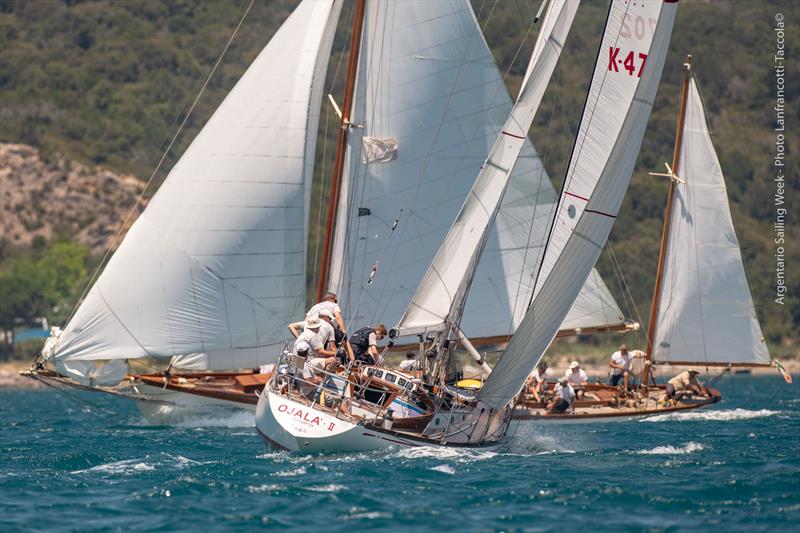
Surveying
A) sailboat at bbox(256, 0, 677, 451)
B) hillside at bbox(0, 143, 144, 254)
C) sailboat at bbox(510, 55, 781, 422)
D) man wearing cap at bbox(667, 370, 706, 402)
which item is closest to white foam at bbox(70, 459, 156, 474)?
sailboat at bbox(256, 0, 677, 451)

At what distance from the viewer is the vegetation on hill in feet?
289

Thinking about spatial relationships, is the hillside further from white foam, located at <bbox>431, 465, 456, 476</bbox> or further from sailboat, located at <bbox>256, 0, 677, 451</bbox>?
white foam, located at <bbox>431, 465, 456, 476</bbox>

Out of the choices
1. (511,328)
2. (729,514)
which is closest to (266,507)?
(729,514)

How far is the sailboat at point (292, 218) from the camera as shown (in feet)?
92.7

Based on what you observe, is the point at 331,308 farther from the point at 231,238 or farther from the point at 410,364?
the point at 231,238

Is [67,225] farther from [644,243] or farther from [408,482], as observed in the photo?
[408,482]

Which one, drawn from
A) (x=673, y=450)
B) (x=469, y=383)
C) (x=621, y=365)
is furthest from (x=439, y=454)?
(x=621, y=365)

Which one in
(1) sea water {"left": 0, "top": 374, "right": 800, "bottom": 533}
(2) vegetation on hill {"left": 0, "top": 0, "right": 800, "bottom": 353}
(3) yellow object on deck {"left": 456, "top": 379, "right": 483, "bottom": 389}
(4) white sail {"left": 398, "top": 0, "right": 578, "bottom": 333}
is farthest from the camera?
(2) vegetation on hill {"left": 0, "top": 0, "right": 800, "bottom": 353}

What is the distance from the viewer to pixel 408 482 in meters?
19.2

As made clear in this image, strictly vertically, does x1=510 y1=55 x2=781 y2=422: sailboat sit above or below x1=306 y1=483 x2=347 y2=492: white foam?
above

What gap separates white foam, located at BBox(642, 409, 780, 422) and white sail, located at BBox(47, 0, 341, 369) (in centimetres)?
958

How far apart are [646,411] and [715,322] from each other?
4.40 meters

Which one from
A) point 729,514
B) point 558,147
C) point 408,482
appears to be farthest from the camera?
point 558,147

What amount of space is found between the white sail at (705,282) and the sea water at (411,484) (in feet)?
24.7
